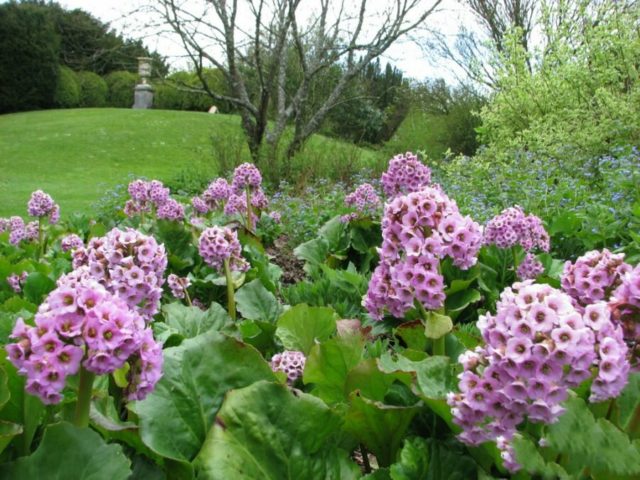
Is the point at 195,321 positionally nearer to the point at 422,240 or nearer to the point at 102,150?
the point at 422,240

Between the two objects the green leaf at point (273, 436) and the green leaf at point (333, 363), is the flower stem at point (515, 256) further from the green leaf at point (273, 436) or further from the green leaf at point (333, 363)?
the green leaf at point (273, 436)

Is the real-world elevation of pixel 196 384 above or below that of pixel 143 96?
below

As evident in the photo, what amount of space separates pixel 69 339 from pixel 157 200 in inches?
123

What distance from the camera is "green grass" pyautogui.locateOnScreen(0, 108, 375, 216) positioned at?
10.7 m

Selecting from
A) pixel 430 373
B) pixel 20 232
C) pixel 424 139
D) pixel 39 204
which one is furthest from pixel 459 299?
pixel 424 139

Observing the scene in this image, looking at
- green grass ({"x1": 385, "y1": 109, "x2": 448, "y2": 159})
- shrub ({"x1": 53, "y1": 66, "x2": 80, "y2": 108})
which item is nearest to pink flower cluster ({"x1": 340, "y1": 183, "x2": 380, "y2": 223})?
green grass ({"x1": 385, "y1": 109, "x2": 448, "y2": 159})

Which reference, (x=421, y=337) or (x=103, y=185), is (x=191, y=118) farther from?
(x=421, y=337)

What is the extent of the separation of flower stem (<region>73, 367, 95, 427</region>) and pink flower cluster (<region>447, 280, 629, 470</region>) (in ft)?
1.91

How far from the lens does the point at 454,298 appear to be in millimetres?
2584

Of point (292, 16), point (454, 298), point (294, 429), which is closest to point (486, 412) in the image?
point (294, 429)

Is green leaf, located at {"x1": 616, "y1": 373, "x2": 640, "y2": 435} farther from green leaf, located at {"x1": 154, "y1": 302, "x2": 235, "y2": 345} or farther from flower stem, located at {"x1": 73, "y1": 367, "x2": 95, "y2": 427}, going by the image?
green leaf, located at {"x1": 154, "y1": 302, "x2": 235, "y2": 345}

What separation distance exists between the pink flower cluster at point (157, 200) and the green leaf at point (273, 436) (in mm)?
2635

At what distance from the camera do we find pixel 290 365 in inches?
60.7

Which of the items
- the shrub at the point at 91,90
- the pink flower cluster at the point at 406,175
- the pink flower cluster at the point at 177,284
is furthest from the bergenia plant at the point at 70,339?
the shrub at the point at 91,90
